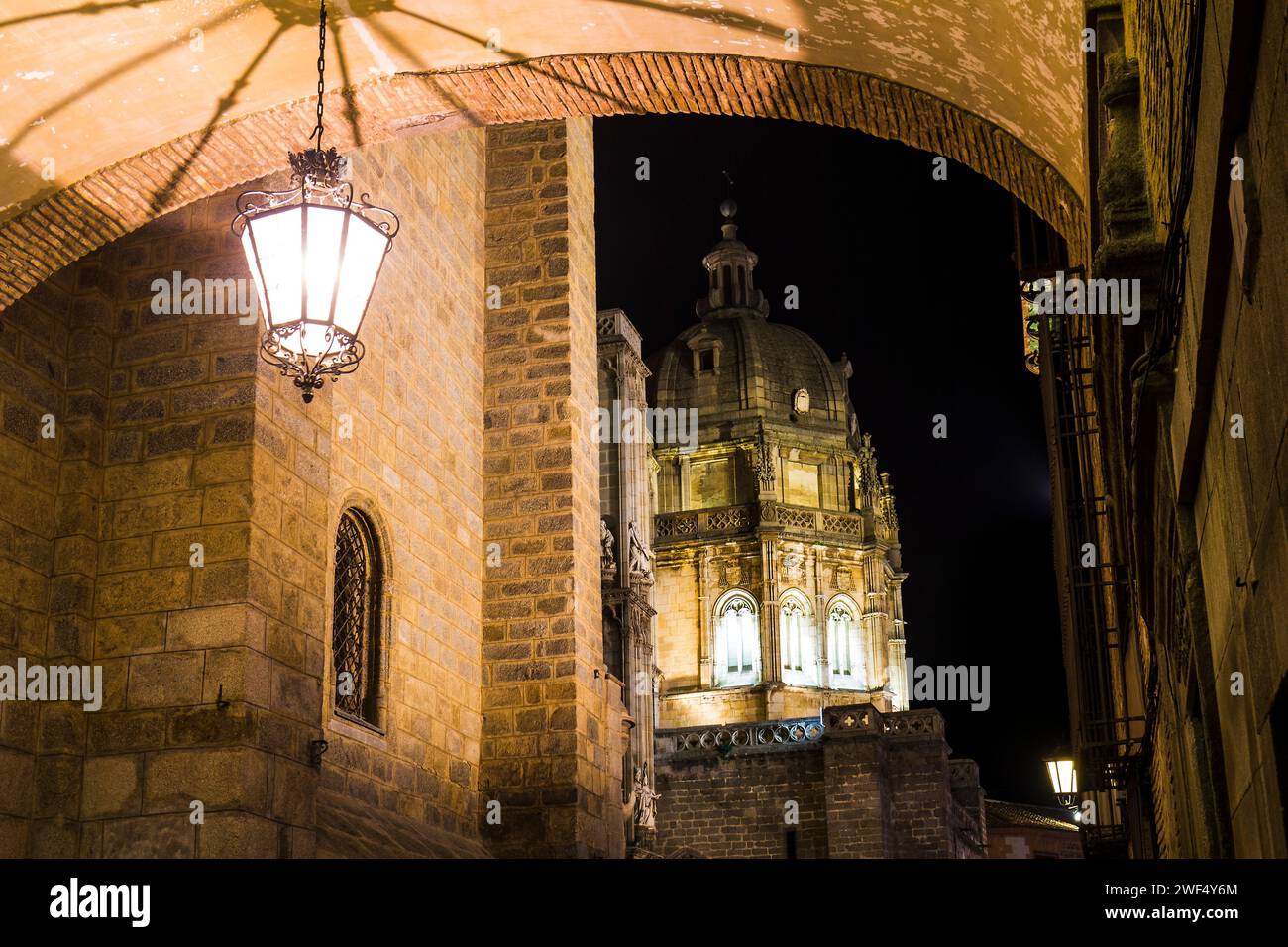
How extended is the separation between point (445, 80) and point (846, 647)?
44265 mm

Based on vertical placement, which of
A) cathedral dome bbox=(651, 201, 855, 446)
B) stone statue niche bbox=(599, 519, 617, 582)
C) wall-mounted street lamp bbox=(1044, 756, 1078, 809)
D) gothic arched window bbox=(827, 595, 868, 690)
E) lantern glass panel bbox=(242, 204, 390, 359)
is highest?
cathedral dome bbox=(651, 201, 855, 446)

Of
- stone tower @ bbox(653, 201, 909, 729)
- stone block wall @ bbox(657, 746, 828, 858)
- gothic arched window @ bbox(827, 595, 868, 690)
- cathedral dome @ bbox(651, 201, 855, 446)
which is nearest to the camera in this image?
stone block wall @ bbox(657, 746, 828, 858)

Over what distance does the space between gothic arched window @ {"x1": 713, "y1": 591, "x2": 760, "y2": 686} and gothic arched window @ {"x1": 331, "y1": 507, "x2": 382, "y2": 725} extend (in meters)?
38.5

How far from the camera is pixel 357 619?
35.7ft

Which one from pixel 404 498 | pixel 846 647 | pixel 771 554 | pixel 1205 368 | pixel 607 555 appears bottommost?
pixel 1205 368

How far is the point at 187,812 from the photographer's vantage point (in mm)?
7961

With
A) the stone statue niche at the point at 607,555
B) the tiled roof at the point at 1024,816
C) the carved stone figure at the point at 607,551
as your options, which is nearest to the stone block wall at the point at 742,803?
→ the stone statue niche at the point at 607,555

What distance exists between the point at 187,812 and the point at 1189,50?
241 inches

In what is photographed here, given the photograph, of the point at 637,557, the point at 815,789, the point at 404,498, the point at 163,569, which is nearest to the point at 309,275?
the point at 163,569

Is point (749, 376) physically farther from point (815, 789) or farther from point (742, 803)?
point (815, 789)

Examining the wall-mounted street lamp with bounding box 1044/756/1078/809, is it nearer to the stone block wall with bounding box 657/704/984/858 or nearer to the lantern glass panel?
the stone block wall with bounding box 657/704/984/858

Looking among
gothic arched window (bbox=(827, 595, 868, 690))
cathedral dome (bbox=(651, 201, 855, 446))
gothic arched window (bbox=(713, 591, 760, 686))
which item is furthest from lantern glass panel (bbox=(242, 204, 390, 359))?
cathedral dome (bbox=(651, 201, 855, 446))

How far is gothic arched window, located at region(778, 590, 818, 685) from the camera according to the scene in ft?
161
